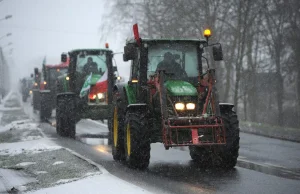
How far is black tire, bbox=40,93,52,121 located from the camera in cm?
2848

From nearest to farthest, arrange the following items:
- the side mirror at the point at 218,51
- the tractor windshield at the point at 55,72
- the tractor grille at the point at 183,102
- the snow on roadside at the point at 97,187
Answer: the snow on roadside at the point at 97,187 < the tractor grille at the point at 183,102 < the side mirror at the point at 218,51 < the tractor windshield at the point at 55,72

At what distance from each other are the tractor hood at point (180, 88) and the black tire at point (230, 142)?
74cm

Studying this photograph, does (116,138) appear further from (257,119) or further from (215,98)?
(257,119)

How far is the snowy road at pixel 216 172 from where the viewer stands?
895cm

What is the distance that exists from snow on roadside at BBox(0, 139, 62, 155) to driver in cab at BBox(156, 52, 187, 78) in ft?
13.7

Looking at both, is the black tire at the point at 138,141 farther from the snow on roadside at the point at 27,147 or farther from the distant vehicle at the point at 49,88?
the distant vehicle at the point at 49,88

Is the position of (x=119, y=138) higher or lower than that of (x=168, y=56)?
A: lower

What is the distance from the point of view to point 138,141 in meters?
11.0

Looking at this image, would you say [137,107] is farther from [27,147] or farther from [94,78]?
[94,78]

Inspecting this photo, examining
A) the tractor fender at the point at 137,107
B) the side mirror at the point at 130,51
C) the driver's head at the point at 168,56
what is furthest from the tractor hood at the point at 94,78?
the tractor fender at the point at 137,107

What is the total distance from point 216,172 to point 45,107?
745 inches

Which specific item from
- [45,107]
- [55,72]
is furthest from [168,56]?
[55,72]

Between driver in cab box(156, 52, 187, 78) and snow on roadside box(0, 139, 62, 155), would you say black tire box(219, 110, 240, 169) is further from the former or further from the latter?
snow on roadside box(0, 139, 62, 155)

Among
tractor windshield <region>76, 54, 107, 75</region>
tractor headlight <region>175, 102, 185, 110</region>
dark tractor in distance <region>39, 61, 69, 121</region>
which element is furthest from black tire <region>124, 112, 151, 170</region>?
dark tractor in distance <region>39, 61, 69, 121</region>
